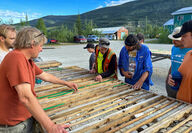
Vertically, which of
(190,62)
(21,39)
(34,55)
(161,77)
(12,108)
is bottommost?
(161,77)

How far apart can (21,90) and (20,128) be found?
0.53 meters

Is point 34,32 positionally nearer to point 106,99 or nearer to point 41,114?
point 41,114

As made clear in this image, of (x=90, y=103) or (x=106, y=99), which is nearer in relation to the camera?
(x=90, y=103)

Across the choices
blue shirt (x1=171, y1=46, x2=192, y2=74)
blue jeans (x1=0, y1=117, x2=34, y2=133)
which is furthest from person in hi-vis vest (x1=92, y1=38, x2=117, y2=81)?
blue jeans (x1=0, y1=117, x2=34, y2=133)

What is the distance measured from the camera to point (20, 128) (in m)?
1.51

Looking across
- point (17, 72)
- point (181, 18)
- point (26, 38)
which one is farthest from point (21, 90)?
point (181, 18)

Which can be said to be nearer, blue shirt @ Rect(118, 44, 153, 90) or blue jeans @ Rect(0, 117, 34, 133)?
blue jeans @ Rect(0, 117, 34, 133)

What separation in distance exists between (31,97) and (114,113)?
929 mm

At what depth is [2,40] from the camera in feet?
9.04

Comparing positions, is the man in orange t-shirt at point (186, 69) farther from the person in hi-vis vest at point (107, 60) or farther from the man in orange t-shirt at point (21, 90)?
the man in orange t-shirt at point (21, 90)

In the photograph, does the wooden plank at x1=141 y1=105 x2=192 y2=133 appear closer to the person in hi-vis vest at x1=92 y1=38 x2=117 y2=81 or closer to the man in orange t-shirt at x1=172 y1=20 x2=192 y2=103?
the man in orange t-shirt at x1=172 y1=20 x2=192 y2=103

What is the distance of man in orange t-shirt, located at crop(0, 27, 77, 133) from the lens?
126cm

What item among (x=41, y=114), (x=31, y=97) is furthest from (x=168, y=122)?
(x=31, y=97)

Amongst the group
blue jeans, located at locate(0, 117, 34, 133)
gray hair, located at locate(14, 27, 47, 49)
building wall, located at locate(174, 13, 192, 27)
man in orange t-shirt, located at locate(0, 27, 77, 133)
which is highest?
building wall, located at locate(174, 13, 192, 27)
